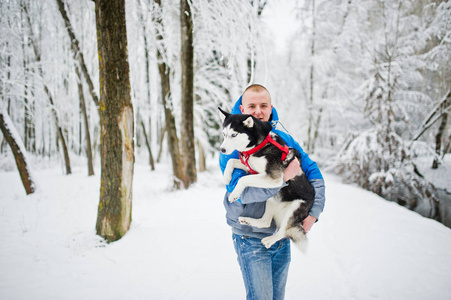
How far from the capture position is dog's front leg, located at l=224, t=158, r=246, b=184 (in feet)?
5.78

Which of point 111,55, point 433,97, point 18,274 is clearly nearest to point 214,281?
point 18,274

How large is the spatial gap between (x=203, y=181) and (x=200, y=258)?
16.4 ft

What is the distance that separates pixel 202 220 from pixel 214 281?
5.78 feet

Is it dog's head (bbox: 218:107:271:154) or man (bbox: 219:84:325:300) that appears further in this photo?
dog's head (bbox: 218:107:271:154)

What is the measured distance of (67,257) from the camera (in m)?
3.35

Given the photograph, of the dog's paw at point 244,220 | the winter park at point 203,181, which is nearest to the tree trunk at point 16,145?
the winter park at point 203,181

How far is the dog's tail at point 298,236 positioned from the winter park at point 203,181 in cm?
7

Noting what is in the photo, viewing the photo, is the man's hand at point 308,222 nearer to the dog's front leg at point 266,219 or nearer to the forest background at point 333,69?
the dog's front leg at point 266,219

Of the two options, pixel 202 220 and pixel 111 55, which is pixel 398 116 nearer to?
pixel 202 220

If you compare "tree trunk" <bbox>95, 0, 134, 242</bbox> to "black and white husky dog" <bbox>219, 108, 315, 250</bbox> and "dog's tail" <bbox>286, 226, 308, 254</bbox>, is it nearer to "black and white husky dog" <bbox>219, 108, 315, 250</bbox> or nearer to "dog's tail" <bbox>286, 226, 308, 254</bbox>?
"black and white husky dog" <bbox>219, 108, 315, 250</bbox>

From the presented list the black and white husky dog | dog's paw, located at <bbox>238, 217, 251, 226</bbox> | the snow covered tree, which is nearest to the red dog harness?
the black and white husky dog

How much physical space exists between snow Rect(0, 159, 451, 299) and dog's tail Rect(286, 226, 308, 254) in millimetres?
1382

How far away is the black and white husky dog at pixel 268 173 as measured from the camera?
63.8 inches

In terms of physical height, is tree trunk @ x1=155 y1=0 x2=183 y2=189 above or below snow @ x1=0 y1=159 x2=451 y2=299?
above
